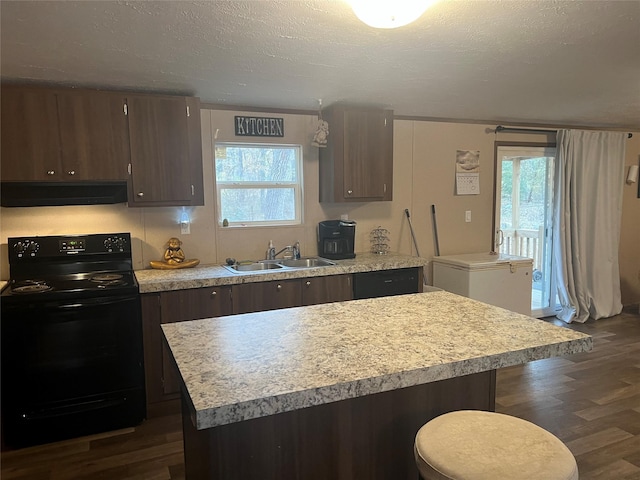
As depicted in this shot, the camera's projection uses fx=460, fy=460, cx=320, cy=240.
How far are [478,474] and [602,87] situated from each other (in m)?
3.20

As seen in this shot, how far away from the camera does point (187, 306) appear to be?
307 cm

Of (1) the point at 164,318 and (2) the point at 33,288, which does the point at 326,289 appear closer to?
(1) the point at 164,318

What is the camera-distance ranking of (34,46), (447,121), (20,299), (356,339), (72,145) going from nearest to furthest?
(356,339), (34,46), (20,299), (72,145), (447,121)

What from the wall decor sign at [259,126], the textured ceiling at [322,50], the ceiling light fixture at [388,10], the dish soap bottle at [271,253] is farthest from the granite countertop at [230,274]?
the ceiling light fixture at [388,10]

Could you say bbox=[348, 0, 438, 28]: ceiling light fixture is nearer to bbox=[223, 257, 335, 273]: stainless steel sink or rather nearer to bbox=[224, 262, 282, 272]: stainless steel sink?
bbox=[223, 257, 335, 273]: stainless steel sink

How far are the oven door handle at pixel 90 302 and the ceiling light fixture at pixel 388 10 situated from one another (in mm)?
2169

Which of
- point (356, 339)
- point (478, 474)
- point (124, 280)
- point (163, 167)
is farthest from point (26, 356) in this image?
point (478, 474)

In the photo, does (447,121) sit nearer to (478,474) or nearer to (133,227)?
(133,227)

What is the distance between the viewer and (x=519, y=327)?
68.7 inches

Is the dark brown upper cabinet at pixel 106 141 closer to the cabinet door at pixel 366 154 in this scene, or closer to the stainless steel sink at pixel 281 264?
the stainless steel sink at pixel 281 264

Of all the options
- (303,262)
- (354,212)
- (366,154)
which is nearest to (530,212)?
(354,212)

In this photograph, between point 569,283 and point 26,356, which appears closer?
point 26,356

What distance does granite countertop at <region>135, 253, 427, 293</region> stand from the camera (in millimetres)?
3012

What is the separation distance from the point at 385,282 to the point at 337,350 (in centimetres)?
220
